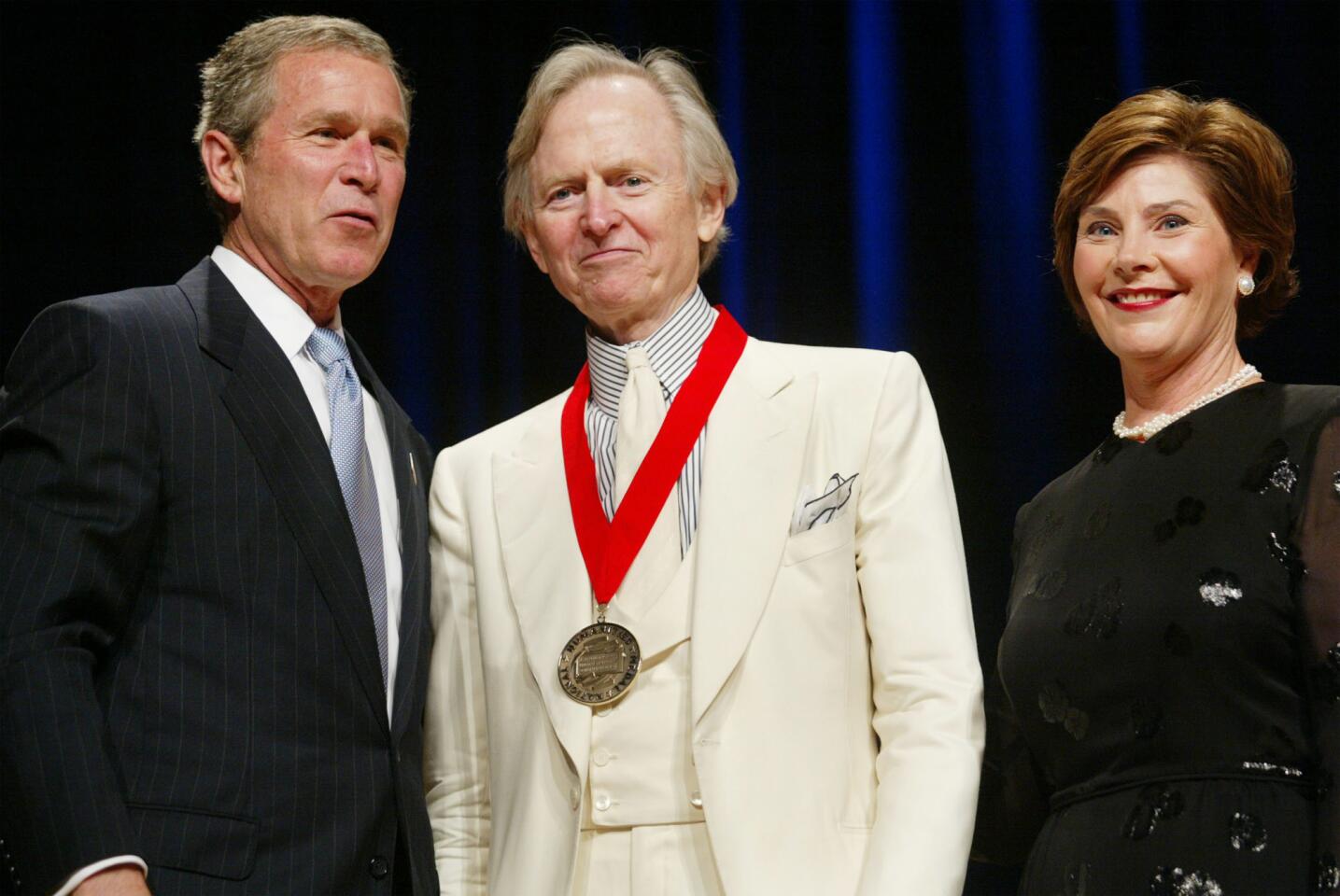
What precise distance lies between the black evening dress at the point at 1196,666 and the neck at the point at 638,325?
761mm

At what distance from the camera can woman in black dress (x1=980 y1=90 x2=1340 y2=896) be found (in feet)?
7.23

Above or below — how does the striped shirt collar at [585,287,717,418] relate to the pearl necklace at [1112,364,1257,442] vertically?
above

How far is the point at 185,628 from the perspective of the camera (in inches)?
86.4

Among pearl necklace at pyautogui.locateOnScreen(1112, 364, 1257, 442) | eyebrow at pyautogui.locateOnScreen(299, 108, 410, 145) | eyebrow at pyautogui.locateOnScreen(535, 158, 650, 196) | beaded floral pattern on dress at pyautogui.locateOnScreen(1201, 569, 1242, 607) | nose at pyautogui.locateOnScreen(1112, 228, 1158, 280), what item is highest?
eyebrow at pyautogui.locateOnScreen(299, 108, 410, 145)

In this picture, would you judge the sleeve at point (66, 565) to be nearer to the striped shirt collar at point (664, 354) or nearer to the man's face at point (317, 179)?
the man's face at point (317, 179)

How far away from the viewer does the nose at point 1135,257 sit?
101 inches

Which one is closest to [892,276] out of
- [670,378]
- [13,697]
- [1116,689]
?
[670,378]

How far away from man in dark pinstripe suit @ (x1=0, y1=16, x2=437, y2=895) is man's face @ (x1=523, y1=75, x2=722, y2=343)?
0.33 m

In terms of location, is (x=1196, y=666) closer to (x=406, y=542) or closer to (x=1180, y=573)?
(x=1180, y=573)

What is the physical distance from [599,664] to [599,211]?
0.75 metres

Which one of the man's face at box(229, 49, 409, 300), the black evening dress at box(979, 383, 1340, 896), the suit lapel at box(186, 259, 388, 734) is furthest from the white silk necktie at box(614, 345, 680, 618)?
the black evening dress at box(979, 383, 1340, 896)

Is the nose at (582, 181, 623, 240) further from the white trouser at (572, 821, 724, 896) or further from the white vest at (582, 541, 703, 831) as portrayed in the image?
the white trouser at (572, 821, 724, 896)

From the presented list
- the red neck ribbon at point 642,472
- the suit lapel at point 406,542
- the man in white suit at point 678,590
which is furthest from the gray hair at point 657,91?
the suit lapel at point 406,542

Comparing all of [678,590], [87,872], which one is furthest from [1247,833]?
[87,872]
